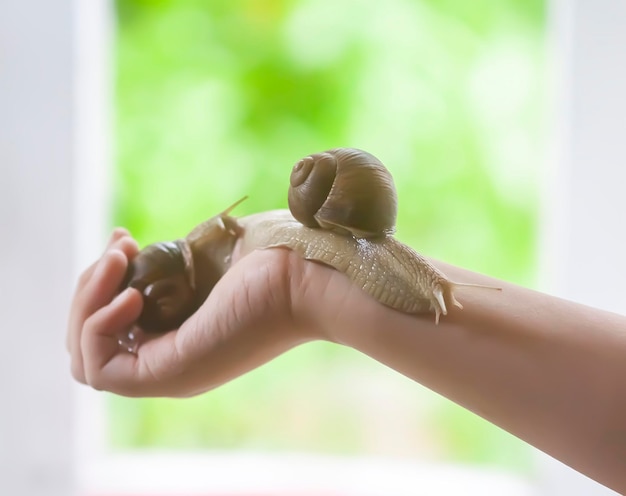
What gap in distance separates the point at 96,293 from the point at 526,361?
46 cm

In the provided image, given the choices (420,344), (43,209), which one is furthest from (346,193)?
(43,209)

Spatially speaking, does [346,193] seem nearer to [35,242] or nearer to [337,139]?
[337,139]

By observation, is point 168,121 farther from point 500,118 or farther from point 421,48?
point 500,118

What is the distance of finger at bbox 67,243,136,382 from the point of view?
2.40ft

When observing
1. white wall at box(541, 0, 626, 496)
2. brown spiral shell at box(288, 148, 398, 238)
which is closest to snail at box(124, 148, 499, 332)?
brown spiral shell at box(288, 148, 398, 238)

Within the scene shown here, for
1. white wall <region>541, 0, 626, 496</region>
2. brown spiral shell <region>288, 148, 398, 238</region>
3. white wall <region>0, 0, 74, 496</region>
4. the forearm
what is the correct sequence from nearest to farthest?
the forearm, brown spiral shell <region>288, 148, 398, 238</region>, white wall <region>541, 0, 626, 496</region>, white wall <region>0, 0, 74, 496</region>

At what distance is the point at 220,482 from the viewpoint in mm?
1854

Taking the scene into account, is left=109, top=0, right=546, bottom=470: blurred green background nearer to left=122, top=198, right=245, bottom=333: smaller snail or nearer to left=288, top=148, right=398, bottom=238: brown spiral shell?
left=122, top=198, right=245, bottom=333: smaller snail

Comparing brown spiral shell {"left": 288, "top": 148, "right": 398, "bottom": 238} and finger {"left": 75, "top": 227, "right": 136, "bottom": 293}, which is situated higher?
brown spiral shell {"left": 288, "top": 148, "right": 398, "bottom": 238}

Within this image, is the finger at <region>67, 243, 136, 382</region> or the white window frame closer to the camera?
the finger at <region>67, 243, 136, 382</region>

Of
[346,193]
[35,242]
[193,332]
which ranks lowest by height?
[35,242]

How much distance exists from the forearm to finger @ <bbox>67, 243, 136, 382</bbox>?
10.7 inches

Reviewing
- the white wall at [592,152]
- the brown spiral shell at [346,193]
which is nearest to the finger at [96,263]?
the brown spiral shell at [346,193]

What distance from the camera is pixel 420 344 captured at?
0.57 meters
